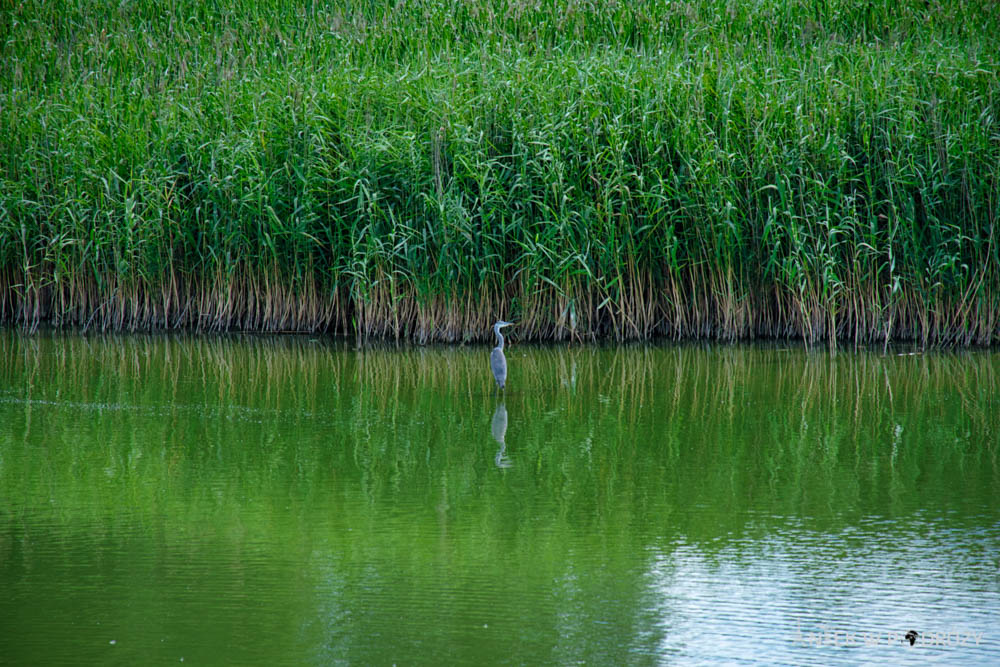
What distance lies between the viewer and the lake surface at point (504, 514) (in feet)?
10.4

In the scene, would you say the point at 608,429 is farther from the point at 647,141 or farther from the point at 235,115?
the point at 235,115

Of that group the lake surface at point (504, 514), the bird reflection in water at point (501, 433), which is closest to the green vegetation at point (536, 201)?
the lake surface at point (504, 514)

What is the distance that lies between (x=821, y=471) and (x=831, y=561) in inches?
49.5

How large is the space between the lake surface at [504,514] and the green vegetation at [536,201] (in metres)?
0.87

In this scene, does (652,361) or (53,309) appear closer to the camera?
(652,361)

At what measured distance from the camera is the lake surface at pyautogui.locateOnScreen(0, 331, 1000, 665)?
3162 millimetres

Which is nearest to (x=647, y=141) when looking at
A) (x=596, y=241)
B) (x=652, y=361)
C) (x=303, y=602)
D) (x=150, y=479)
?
(x=596, y=241)

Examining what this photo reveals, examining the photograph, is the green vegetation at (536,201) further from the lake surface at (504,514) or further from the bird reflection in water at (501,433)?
the bird reflection in water at (501,433)

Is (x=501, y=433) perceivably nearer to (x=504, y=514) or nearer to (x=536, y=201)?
(x=504, y=514)

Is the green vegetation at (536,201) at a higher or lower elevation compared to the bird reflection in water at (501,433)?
higher

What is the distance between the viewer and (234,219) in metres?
8.75

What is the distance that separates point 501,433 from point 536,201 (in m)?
2.88

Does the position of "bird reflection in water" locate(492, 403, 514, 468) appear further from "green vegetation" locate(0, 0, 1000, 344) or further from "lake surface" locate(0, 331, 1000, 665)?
"green vegetation" locate(0, 0, 1000, 344)

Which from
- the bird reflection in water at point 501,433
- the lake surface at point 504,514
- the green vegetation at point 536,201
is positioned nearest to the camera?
the lake surface at point 504,514
